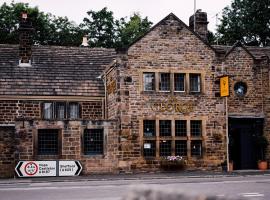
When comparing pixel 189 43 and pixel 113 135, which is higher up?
pixel 189 43

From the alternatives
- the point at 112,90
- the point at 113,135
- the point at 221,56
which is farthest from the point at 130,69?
the point at 221,56

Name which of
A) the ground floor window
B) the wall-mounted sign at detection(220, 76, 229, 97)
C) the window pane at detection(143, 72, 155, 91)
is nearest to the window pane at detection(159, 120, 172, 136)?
the ground floor window

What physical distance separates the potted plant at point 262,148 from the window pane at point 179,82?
5.43 metres

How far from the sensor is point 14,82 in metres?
29.6

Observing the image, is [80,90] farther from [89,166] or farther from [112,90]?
[89,166]

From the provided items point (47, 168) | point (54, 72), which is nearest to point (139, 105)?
point (47, 168)

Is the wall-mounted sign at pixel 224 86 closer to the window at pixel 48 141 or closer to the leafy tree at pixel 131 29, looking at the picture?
the window at pixel 48 141

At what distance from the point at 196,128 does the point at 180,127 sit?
3.27 ft

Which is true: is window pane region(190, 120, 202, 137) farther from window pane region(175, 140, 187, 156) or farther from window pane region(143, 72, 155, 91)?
window pane region(143, 72, 155, 91)

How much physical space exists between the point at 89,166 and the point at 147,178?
455cm

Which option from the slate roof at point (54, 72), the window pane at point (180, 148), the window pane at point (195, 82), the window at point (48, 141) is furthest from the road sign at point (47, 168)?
the window pane at point (195, 82)

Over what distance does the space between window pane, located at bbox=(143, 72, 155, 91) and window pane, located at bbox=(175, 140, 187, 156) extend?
330 centimetres

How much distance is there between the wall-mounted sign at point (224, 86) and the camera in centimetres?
2819

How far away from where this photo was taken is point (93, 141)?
88.3 ft
